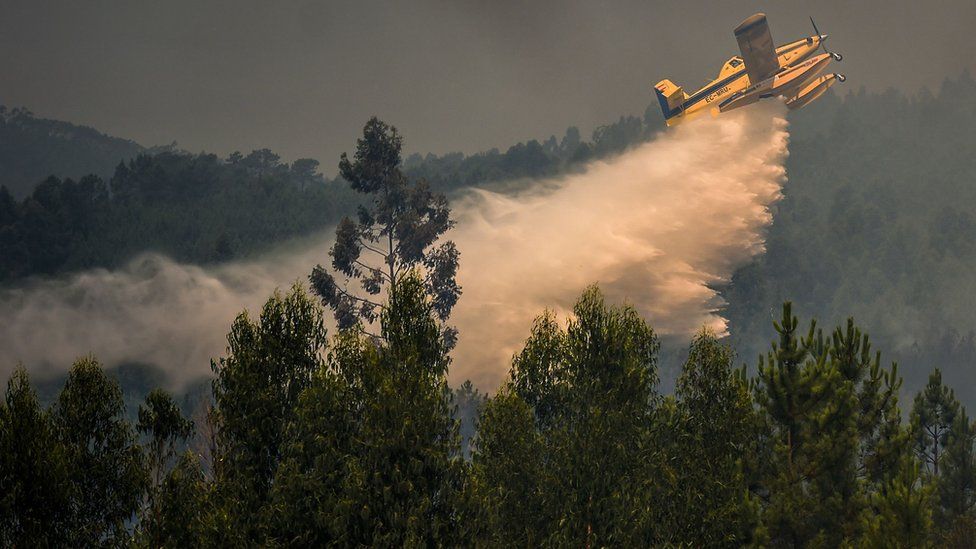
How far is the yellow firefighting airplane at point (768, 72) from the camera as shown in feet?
247

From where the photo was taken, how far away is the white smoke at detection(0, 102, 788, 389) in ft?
303

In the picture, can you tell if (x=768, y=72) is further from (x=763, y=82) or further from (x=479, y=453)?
(x=479, y=453)

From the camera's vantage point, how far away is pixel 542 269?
103 metres

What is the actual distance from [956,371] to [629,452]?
166 metres

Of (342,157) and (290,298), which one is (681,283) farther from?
(290,298)

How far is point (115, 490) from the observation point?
37.2 metres

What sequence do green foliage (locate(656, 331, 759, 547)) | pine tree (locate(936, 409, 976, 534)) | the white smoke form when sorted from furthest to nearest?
the white smoke, pine tree (locate(936, 409, 976, 534)), green foliage (locate(656, 331, 759, 547))

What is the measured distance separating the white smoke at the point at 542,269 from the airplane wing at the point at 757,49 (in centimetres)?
1453

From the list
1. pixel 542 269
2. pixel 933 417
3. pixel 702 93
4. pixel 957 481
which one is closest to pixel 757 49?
pixel 702 93

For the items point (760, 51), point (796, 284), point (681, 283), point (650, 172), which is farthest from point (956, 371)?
point (760, 51)

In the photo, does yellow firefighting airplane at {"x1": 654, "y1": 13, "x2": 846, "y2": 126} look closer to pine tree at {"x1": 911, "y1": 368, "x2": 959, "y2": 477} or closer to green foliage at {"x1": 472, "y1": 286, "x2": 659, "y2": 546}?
pine tree at {"x1": 911, "y1": 368, "x2": 959, "y2": 477}

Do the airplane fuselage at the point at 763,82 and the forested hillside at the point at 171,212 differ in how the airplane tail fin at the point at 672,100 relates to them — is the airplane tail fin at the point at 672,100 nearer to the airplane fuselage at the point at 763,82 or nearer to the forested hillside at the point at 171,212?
the airplane fuselage at the point at 763,82

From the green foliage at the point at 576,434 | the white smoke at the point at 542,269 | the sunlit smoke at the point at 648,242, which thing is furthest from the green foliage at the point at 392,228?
the green foliage at the point at 576,434

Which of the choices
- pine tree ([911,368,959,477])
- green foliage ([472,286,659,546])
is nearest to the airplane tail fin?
pine tree ([911,368,959,477])
